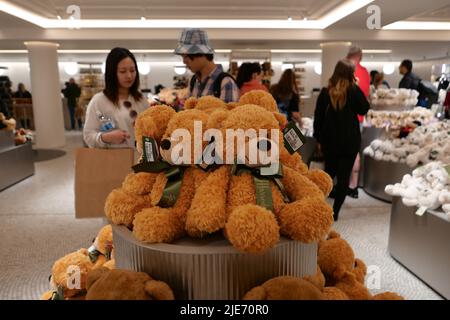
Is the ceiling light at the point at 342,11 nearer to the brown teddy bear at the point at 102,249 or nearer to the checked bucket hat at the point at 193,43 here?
the checked bucket hat at the point at 193,43

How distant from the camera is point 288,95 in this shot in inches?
195

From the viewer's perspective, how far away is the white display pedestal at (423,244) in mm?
2396

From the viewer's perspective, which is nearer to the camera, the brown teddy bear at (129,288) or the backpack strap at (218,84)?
the brown teddy bear at (129,288)

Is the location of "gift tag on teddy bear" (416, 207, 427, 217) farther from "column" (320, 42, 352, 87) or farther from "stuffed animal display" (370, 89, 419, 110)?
"column" (320, 42, 352, 87)

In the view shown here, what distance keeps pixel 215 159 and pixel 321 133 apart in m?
3.10

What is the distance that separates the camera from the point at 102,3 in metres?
6.39

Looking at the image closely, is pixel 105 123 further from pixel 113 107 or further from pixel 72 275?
pixel 72 275

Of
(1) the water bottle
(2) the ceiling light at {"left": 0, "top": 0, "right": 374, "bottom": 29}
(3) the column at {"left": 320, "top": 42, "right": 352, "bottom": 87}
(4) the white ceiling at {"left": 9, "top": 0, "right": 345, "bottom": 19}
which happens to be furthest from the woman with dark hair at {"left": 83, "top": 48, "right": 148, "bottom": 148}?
(3) the column at {"left": 320, "top": 42, "right": 352, "bottom": 87}

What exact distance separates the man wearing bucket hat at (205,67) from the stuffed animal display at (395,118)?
12.0ft

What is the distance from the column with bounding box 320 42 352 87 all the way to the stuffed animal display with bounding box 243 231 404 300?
810 centimetres

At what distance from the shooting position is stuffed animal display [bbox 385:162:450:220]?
98.1 inches

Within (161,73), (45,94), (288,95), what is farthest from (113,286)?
(161,73)

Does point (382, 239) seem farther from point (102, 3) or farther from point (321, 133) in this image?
point (102, 3)

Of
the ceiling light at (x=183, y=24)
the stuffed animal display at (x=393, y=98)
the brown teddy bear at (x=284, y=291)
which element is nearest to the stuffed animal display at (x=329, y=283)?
the brown teddy bear at (x=284, y=291)
